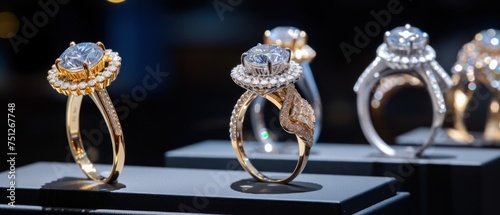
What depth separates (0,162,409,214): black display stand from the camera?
2057mm

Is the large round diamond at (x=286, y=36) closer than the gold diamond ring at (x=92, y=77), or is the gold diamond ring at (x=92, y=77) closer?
the gold diamond ring at (x=92, y=77)

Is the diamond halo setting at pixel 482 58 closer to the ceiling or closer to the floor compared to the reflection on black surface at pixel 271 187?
closer to the ceiling

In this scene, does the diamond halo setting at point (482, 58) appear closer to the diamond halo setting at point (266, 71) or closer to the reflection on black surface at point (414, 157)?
the reflection on black surface at point (414, 157)

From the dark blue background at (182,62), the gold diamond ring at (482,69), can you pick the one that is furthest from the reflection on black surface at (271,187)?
the dark blue background at (182,62)

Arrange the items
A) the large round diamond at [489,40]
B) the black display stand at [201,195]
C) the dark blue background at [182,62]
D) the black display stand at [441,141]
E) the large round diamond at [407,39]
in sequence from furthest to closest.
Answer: the dark blue background at [182,62] < the large round diamond at [489,40] < the black display stand at [441,141] < the large round diamond at [407,39] < the black display stand at [201,195]

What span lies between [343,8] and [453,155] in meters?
1.10

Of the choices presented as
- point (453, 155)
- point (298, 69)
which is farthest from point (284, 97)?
point (453, 155)

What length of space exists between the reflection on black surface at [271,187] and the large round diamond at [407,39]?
2.13 ft

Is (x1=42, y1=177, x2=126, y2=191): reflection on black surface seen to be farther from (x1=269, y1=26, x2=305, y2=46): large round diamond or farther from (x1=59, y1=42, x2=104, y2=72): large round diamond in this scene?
(x1=269, y1=26, x2=305, y2=46): large round diamond

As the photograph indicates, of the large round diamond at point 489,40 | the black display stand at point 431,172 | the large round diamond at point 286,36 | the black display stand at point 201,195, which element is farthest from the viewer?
the large round diamond at point 489,40

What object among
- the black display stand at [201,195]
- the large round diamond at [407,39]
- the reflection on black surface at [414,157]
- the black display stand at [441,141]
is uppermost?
the large round diamond at [407,39]

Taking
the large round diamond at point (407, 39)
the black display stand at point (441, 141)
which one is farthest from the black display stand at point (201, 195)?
the black display stand at point (441, 141)

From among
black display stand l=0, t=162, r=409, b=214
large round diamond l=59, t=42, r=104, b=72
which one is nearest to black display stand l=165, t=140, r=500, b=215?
black display stand l=0, t=162, r=409, b=214

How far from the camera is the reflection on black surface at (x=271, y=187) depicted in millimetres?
2180
